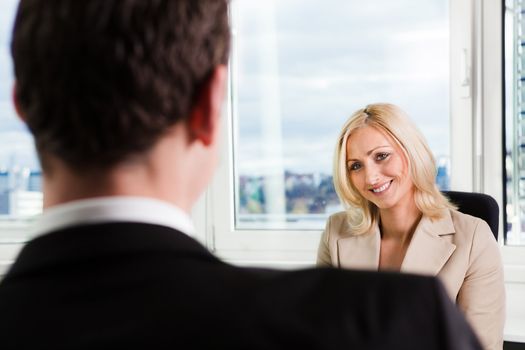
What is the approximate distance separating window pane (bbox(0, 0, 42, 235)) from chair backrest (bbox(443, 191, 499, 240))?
1990mm

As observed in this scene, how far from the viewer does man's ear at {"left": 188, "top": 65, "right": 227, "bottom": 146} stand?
0.56 m

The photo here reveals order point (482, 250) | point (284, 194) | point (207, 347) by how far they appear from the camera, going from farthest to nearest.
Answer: point (284, 194)
point (482, 250)
point (207, 347)

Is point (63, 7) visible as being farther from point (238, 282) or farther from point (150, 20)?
point (238, 282)

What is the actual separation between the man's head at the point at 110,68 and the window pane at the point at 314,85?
2.60 m

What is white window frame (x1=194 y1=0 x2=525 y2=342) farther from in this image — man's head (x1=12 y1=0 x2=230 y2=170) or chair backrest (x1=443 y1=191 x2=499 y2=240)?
man's head (x1=12 y1=0 x2=230 y2=170)

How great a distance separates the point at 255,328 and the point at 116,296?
0.10 meters

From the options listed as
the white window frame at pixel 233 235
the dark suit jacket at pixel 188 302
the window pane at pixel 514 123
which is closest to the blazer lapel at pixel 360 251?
the white window frame at pixel 233 235

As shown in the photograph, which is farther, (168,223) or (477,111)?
(477,111)

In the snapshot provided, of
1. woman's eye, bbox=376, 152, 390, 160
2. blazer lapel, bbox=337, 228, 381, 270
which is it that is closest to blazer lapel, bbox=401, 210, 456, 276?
blazer lapel, bbox=337, 228, 381, 270

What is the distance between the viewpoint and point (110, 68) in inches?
20.2

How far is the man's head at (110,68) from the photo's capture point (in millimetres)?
512

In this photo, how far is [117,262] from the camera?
20.1 inches

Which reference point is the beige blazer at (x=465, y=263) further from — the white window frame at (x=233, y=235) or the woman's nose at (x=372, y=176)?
the white window frame at (x=233, y=235)

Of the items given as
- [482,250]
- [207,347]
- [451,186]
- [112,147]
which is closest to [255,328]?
[207,347]
